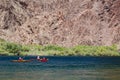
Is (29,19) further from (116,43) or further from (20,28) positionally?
(116,43)

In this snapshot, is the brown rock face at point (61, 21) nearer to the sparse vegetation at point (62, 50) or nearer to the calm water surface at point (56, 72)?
the sparse vegetation at point (62, 50)

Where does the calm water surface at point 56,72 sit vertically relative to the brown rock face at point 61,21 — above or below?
below

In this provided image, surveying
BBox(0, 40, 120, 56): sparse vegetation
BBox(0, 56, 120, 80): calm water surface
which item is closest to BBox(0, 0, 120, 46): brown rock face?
BBox(0, 40, 120, 56): sparse vegetation

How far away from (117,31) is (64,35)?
2225cm

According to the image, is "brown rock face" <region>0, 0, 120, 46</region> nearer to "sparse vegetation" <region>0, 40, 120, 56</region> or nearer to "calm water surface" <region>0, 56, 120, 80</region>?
"sparse vegetation" <region>0, 40, 120, 56</region>

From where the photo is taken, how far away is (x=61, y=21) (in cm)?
18688

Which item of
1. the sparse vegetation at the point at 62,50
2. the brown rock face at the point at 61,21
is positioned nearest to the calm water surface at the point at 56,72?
the sparse vegetation at the point at 62,50

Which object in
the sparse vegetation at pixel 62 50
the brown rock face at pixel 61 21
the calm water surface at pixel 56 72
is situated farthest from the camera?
the brown rock face at pixel 61 21

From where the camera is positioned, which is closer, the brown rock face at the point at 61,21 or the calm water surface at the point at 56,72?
the calm water surface at the point at 56,72

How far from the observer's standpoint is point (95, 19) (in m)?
190

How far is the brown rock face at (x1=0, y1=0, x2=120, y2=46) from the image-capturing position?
180 metres

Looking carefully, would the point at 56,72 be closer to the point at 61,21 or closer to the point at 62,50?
the point at 62,50

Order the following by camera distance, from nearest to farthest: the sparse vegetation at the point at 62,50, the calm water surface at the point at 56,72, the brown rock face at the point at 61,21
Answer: the calm water surface at the point at 56,72
the sparse vegetation at the point at 62,50
the brown rock face at the point at 61,21

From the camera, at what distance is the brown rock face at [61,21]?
180500mm
